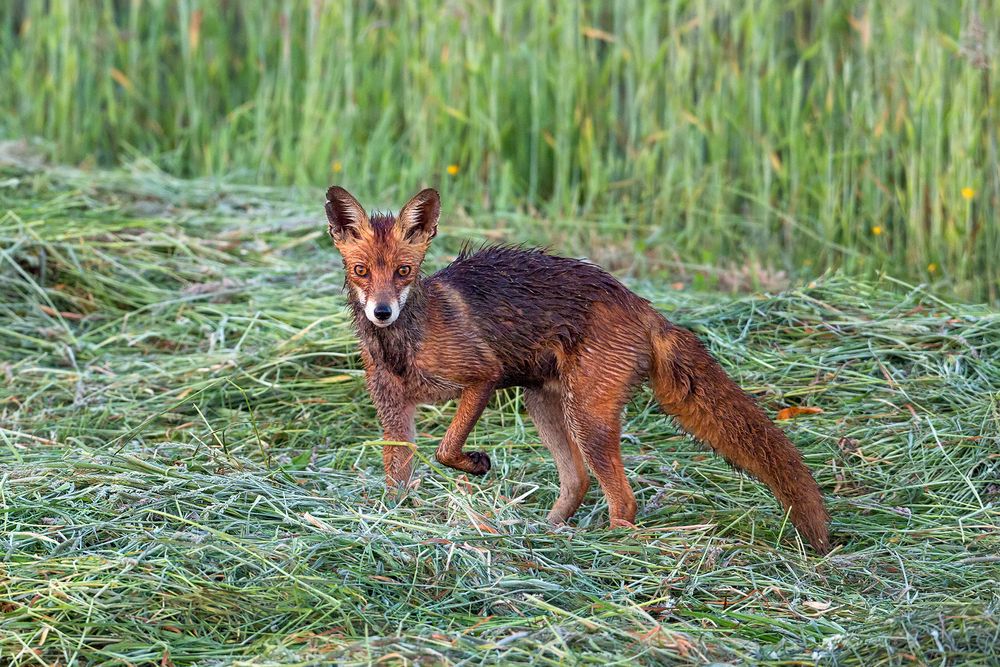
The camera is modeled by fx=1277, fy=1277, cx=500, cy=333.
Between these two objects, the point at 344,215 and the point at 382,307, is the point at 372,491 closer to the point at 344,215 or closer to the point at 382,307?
the point at 382,307

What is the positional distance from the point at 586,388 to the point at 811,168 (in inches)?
161

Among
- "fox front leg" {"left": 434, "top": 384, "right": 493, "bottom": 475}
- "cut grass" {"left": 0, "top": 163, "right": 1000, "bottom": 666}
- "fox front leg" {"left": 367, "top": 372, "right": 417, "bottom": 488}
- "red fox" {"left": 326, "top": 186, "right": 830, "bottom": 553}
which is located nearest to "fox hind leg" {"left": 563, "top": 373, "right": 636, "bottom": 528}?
"red fox" {"left": 326, "top": 186, "right": 830, "bottom": 553}

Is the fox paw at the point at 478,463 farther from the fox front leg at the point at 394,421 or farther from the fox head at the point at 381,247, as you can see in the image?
the fox head at the point at 381,247

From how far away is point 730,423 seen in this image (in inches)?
181

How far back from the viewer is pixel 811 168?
26.8ft

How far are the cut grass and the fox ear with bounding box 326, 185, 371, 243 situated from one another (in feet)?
2.91

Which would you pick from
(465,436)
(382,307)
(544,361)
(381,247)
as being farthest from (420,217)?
(465,436)

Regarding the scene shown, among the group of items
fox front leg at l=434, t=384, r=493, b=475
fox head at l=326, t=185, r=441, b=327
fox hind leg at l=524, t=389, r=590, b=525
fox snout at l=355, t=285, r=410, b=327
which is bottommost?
fox hind leg at l=524, t=389, r=590, b=525

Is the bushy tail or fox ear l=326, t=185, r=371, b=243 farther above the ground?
fox ear l=326, t=185, r=371, b=243

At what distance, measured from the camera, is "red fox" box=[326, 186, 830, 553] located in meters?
4.53

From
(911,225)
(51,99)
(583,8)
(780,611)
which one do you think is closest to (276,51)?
(51,99)

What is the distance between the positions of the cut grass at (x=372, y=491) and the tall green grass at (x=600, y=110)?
1116 millimetres

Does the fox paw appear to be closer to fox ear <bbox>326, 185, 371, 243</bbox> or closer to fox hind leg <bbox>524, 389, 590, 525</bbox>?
fox hind leg <bbox>524, 389, 590, 525</bbox>

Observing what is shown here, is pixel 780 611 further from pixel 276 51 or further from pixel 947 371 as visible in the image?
pixel 276 51
